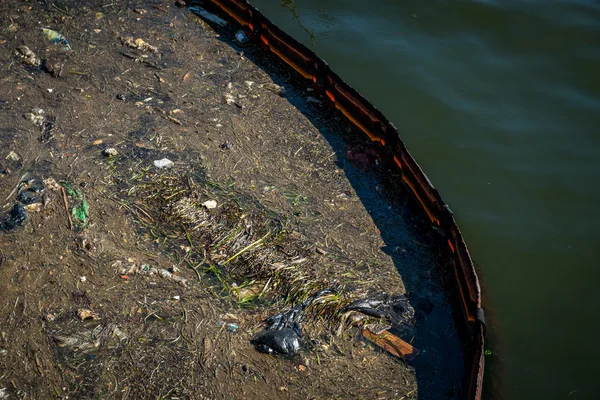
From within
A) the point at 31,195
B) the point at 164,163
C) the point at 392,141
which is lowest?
the point at 31,195

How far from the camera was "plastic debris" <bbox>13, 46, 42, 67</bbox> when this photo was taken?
6535 millimetres

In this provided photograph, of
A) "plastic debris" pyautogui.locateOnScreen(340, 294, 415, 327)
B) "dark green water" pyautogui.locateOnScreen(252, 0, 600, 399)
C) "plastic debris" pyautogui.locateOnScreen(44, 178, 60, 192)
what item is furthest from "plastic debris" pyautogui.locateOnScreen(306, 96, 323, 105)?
"plastic debris" pyautogui.locateOnScreen(44, 178, 60, 192)

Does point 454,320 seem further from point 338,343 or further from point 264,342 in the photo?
Result: point 264,342

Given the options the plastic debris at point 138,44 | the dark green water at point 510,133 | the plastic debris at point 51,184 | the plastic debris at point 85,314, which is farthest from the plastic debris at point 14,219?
the dark green water at point 510,133

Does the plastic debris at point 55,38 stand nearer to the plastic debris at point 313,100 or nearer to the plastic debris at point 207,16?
the plastic debris at point 207,16

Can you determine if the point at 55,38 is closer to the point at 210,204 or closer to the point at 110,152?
the point at 110,152

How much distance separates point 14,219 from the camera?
4867 millimetres

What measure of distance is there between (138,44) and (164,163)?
Answer: 7.42 feet

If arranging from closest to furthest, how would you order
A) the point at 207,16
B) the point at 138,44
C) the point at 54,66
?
the point at 54,66 → the point at 138,44 → the point at 207,16

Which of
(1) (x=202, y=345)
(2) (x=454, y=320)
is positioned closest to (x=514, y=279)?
(2) (x=454, y=320)

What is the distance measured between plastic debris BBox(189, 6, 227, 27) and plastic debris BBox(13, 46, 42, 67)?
2.35m

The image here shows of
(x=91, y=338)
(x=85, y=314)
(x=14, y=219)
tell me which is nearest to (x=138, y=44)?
(x=14, y=219)

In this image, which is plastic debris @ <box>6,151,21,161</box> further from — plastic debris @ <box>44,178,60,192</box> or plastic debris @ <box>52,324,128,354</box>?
plastic debris @ <box>52,324,128,354</box>

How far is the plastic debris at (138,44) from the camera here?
7129mm
